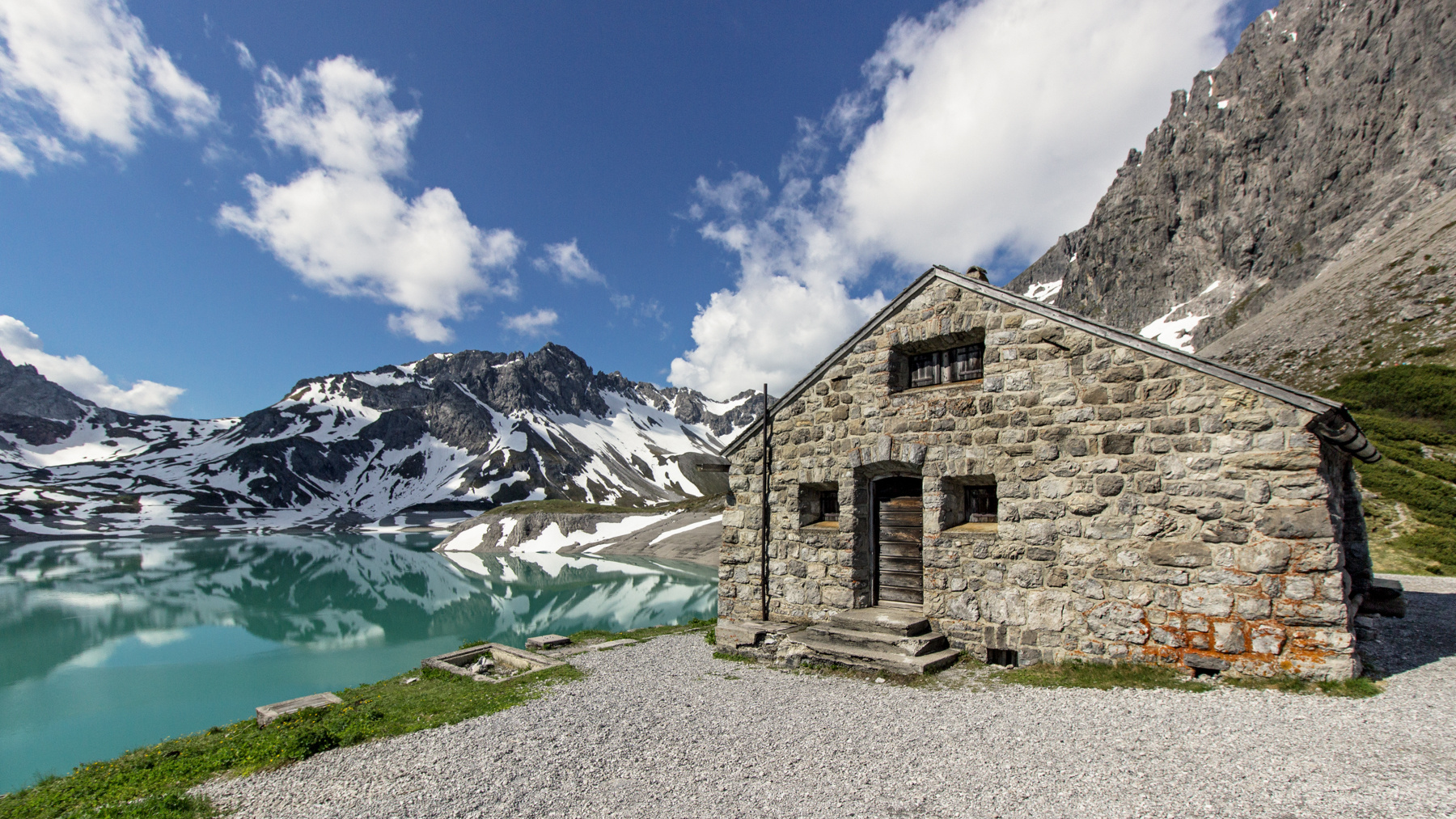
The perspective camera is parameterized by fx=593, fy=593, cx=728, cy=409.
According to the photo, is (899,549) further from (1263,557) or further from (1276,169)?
(1276,169)

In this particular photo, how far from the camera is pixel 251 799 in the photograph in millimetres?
5977

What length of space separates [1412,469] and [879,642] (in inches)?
1098

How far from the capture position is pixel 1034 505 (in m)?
9.92

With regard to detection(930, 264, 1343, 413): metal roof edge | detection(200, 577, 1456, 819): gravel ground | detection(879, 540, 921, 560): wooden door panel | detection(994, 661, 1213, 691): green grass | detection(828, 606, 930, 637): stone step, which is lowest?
detection(200, 577, 1456, 819): gravel ground

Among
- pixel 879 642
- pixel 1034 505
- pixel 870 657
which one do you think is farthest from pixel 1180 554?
pixel 870 657

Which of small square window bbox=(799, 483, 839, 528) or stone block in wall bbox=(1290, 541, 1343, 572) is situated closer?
stone block in wall bbox=(1290, 541, 1343, 572)

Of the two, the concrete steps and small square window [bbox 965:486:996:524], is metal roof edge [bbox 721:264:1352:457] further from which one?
the concrete steps

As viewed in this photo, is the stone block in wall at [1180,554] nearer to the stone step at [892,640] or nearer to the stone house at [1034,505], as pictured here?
the stone house at [1034,505]

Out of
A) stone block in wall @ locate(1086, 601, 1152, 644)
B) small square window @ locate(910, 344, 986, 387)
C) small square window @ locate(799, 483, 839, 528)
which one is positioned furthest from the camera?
small square window @ locate(799, 483, 839, 528)

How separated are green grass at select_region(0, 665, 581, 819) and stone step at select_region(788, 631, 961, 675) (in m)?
4.66

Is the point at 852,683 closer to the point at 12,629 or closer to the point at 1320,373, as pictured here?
the point at 12,629

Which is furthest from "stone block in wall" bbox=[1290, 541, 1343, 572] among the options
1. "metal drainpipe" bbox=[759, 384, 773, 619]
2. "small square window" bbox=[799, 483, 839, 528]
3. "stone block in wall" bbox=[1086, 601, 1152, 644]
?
"metal drainpipe" bbox=[759, 384, 773, 619]

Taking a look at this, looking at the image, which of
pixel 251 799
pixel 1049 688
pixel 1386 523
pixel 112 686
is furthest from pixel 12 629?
pixel 1386 523

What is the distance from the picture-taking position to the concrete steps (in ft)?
32.1
